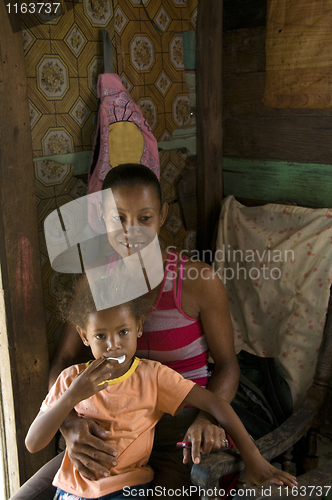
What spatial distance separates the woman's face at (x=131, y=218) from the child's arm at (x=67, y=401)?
1.40 ft

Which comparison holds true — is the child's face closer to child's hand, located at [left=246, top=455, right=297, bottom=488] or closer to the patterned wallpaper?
child's hand, located at [left=246, top=455, right=297, bottom=488]

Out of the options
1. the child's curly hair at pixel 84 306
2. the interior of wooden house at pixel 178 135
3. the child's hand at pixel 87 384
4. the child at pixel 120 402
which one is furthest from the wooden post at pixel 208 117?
the child's hand at pixel 87 384

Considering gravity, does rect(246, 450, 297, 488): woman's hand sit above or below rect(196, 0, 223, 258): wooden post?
below

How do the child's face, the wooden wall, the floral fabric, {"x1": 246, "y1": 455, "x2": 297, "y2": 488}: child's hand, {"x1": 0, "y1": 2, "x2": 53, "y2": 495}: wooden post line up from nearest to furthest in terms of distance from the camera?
{"x1": 246, "y1": 455, "x2": 297, "y2": 488}: child's hand
the child's face
{"x1": 0, "y1": 2, "x2": 53, "y2": 495}: wooden post
the floral fabric
the wooden wall

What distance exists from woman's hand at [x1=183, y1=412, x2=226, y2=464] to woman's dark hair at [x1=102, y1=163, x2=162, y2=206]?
2.53 ft

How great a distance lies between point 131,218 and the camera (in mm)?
1501

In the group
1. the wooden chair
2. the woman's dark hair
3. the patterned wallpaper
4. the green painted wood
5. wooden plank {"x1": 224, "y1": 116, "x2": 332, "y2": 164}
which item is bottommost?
the wooden chair

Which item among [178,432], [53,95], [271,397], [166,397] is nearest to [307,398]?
[271,397]

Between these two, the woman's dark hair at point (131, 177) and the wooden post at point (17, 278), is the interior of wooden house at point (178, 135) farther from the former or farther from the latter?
the woman's dark hair at point (131, 177)

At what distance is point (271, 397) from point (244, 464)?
2.52ft

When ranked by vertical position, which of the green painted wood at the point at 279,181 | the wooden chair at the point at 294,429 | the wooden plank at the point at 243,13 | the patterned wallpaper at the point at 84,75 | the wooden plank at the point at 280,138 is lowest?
the wooden chair at the point at 294,429

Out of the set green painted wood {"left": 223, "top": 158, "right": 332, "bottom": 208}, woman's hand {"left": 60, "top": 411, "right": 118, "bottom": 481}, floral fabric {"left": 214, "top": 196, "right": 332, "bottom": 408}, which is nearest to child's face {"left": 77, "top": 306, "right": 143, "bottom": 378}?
woman's hand {"left": 60, "top": 411, "right": 118, "bottom": 481}

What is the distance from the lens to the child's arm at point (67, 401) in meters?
1.21

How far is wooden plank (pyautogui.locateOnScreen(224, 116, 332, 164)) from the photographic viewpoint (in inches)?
73.4
